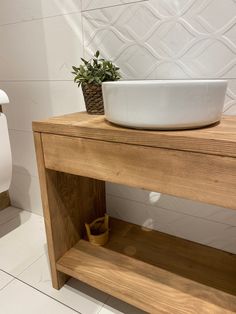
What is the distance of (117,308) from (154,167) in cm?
59

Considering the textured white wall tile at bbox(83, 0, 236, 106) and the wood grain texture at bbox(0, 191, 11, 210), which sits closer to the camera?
the textured white wall tile at bbox(83, 0, 236, 106)

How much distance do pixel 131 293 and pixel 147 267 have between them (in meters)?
0.12

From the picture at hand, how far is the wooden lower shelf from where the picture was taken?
0.74m

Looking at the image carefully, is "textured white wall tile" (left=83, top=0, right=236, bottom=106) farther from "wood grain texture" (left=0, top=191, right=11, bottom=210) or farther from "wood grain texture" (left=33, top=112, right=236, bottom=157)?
"wood grain texture" (left=0, top=191, right=11, bottom=210)

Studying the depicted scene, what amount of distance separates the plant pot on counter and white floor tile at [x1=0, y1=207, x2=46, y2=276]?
0.30 metres

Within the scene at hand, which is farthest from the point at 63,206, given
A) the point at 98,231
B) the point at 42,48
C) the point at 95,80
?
the point at 42,48

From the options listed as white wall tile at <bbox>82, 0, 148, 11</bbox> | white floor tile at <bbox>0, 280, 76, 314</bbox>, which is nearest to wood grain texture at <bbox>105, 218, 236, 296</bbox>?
white floor tile at <bbox>0, 280, 76, 314</bbox>

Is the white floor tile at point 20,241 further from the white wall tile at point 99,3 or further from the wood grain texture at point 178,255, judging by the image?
the white wall tile at point 99,3

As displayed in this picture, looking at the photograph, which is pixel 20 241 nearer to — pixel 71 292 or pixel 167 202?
pixel 71 292

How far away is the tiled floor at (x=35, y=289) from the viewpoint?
0.88 m

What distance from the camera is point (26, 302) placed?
2.97 ft

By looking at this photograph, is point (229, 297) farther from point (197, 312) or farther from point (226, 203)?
point (226, 203)

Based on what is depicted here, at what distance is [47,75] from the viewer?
1.12 metres

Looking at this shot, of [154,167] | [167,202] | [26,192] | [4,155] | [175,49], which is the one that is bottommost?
[26,192]
